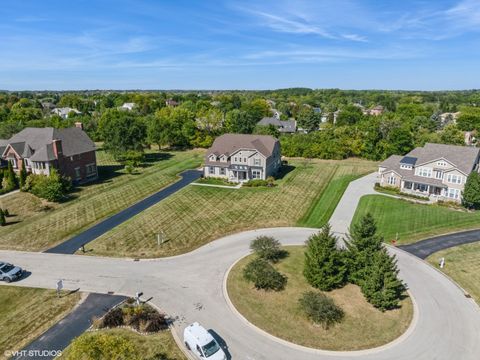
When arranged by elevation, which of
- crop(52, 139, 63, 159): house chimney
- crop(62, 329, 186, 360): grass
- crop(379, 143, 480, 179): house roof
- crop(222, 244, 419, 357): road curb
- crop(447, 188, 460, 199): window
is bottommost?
crop(222, 244, 419, 357): road curb

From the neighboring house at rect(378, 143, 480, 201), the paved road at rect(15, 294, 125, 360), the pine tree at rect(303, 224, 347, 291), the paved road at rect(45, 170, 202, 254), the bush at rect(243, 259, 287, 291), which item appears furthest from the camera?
the neighboring house at rect(378, 143, 480, 201)

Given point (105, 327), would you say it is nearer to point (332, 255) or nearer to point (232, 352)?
point (232, 352)

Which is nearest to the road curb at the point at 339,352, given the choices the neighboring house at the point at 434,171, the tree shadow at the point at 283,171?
the neighboring house at the point at 434,171

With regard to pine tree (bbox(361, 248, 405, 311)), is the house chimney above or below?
above

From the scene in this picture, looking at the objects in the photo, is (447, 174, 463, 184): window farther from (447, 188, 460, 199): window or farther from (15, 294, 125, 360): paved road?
(15, 294, 125, 360): paved road

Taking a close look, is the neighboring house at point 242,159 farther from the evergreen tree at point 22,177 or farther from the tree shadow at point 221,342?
the tree shadow at point 221,342

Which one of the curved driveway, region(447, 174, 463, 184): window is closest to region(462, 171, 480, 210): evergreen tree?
region(447, 174, 463, 184): window
